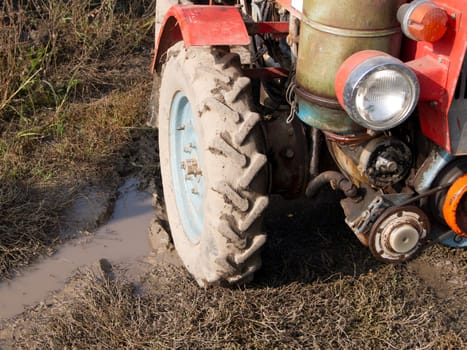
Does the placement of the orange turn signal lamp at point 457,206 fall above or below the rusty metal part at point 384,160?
below

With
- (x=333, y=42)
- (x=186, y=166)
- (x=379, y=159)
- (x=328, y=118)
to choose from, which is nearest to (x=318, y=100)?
(x=328, y=118)

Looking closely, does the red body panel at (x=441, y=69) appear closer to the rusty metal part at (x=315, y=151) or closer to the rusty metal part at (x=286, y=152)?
the rusty metal part at (x=315, y=151)

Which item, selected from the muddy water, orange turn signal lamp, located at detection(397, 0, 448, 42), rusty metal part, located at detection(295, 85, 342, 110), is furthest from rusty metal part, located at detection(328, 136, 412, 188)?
the muddy water

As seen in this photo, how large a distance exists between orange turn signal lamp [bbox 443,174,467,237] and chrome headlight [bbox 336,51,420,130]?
0.52 metres

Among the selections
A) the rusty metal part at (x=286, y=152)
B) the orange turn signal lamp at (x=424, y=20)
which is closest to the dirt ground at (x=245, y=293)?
the rusty metal part at (x=286, y=152)

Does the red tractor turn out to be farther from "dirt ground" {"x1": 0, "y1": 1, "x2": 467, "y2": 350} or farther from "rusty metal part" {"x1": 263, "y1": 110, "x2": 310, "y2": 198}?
"dirt ground" {"x1": 0, "y1": 1, "x2": 467, "y2": 350}

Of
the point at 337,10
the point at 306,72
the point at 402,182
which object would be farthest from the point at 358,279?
the point at 337,10

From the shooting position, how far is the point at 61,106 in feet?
15.8

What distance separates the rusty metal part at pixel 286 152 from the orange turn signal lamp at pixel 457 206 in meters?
0.65

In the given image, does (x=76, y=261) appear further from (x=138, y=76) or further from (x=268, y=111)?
(x=138, y=76)

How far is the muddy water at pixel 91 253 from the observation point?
323 cm

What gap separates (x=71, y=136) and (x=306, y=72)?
2.50 metres

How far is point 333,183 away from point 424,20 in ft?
2.84

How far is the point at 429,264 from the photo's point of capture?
11.0 feet
